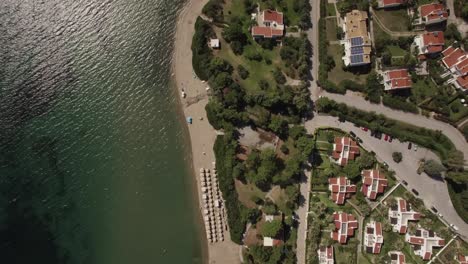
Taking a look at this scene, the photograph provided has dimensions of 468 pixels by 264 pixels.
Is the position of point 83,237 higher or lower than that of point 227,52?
lower

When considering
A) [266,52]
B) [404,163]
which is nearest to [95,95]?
[266,52]

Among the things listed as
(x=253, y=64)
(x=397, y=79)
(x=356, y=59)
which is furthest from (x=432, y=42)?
(x=253, y=64)

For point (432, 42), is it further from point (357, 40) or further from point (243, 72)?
point (243, 72)

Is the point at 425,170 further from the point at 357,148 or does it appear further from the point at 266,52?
the point at 266,52

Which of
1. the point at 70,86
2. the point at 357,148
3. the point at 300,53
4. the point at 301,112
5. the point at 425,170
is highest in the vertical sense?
the point at 300,53

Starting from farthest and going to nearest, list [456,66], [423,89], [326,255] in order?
1. [423,89]
2. [456,66]
3. [326,255]
